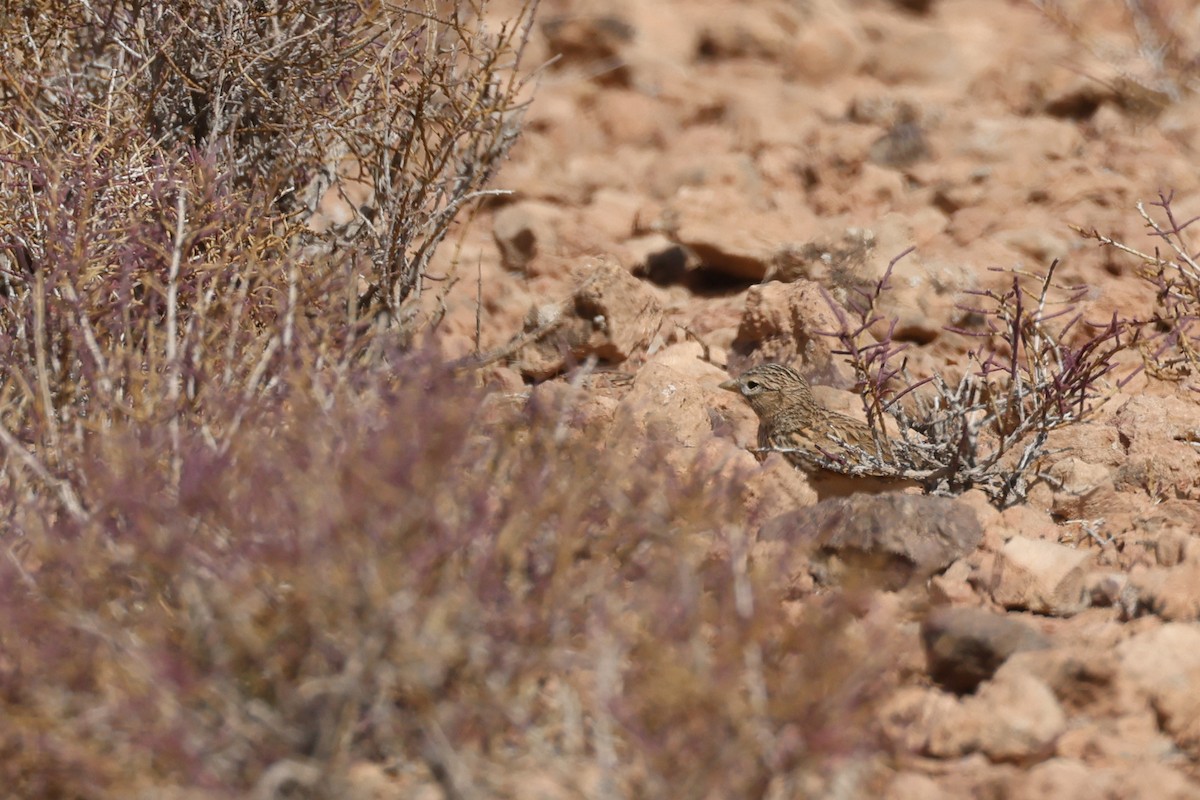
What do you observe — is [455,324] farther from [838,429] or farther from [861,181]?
[861,181]

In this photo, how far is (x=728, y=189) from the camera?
21.4ft

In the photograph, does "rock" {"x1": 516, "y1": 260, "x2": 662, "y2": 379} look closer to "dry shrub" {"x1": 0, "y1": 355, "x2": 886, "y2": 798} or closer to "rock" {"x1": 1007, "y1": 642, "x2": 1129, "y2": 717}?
"dry shrub" {"x1": 0, "y1": 355, "x2": 886, "y2": 798}

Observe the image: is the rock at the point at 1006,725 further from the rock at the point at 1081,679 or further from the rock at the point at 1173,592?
the rock at the point at 1173,592

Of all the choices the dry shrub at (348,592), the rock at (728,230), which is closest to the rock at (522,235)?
the rock at (728,230)

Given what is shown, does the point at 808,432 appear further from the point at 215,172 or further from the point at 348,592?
the point at 348,592

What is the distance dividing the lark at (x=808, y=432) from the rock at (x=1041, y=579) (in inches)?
26.9

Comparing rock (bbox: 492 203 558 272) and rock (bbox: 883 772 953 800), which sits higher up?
rock (bbox: 492 203 558 272)

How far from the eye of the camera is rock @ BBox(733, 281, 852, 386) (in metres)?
4.89

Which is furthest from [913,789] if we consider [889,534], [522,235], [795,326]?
[522,235]

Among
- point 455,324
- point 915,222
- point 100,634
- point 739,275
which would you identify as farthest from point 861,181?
point 100,634

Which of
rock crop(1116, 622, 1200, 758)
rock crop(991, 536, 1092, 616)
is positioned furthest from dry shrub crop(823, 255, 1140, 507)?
rock crop(1116, 622, 1200, 758)

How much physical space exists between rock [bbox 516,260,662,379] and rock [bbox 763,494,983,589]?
1.47 meters

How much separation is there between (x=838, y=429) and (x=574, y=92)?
4479 mm

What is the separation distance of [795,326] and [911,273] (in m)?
0.71
